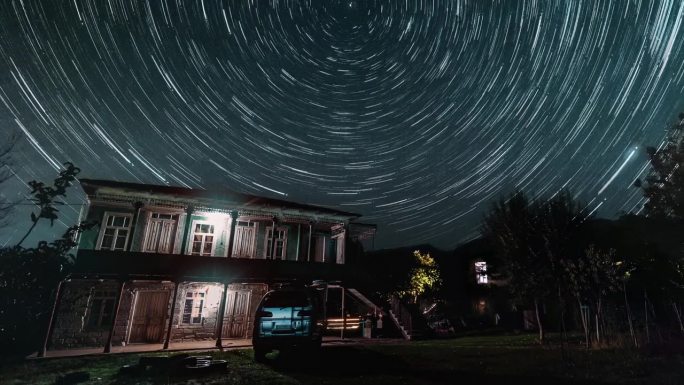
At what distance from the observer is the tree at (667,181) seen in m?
24.4

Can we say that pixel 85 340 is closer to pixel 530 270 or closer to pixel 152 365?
pixel 152 365

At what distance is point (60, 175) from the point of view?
999 cm

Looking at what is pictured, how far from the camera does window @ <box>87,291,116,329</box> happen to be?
16.9 metres

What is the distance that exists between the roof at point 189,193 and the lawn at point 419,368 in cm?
801

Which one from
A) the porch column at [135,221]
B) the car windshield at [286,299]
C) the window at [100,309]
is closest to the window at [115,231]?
the porch column at [135,221]

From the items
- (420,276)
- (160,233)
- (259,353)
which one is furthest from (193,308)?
(420,276)

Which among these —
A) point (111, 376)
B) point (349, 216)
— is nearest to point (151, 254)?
point (111, 376)

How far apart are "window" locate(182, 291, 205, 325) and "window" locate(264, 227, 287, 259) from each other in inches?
168

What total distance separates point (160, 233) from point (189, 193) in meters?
3.02

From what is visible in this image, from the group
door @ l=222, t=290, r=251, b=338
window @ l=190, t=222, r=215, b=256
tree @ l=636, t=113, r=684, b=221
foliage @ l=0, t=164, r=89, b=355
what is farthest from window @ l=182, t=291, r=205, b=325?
tree @ l=636, t=113, r=684, b=221

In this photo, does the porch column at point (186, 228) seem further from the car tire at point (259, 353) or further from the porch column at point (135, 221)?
the car tire at point (259, 353)

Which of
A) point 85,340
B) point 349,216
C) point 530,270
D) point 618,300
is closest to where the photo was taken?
point 530,270

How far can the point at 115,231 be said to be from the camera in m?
18.5

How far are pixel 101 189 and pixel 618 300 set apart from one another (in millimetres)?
28309
